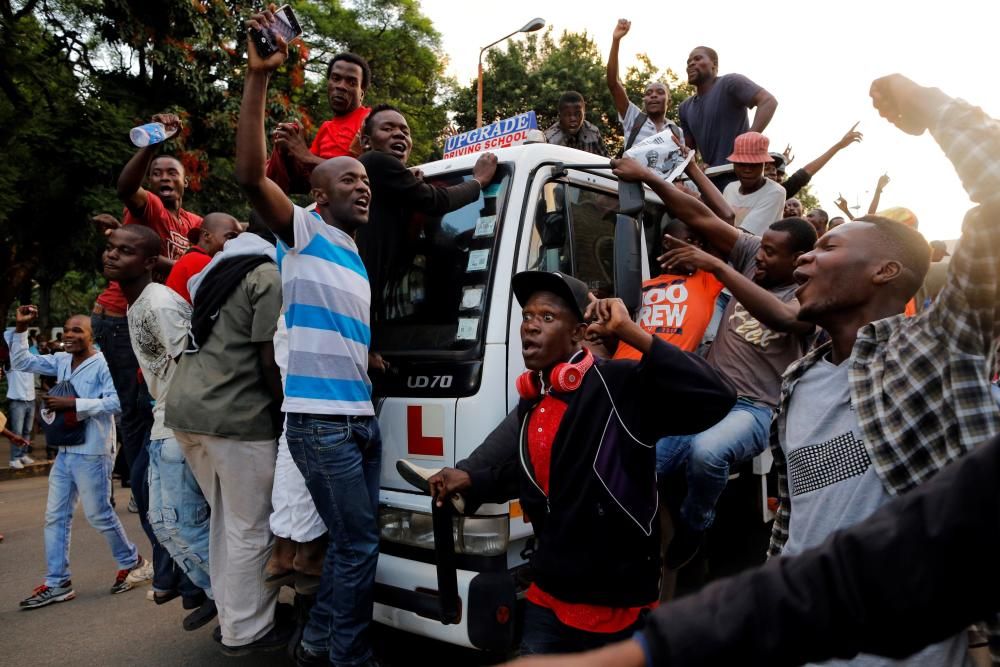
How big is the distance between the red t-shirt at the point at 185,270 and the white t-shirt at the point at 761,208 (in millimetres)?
3263

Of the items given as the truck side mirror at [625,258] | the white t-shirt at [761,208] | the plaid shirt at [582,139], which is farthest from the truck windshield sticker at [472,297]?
the plaid shirt at [582,139]

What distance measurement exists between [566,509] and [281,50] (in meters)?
1.92

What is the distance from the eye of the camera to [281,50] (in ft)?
8.53

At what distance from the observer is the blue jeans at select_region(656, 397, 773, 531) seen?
3.19 meters

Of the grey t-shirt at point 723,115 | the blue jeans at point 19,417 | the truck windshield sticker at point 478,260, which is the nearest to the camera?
the truck windshield sticker at point 478,260

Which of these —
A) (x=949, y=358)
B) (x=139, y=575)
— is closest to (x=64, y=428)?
(x=139, y=575)

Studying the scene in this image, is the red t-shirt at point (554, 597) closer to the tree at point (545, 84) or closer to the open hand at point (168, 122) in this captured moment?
the open hand at point (168, 122)

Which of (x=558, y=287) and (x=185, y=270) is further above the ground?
(x=185, y=270)

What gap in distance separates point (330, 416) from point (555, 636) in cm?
125

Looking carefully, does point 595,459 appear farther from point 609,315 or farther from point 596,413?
point 609,315

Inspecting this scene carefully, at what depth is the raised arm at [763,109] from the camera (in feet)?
17.5

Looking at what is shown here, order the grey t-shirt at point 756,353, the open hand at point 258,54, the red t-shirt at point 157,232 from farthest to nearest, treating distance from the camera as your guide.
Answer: the red t-shirt at point 157,232 < the grey t-shirt at point 756,353 < the open hand at point 258,54

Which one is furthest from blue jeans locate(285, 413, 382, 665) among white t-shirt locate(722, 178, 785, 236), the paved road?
white t-shirt locate(722, 178, 785, 236)

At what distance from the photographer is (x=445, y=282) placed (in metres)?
3.37
